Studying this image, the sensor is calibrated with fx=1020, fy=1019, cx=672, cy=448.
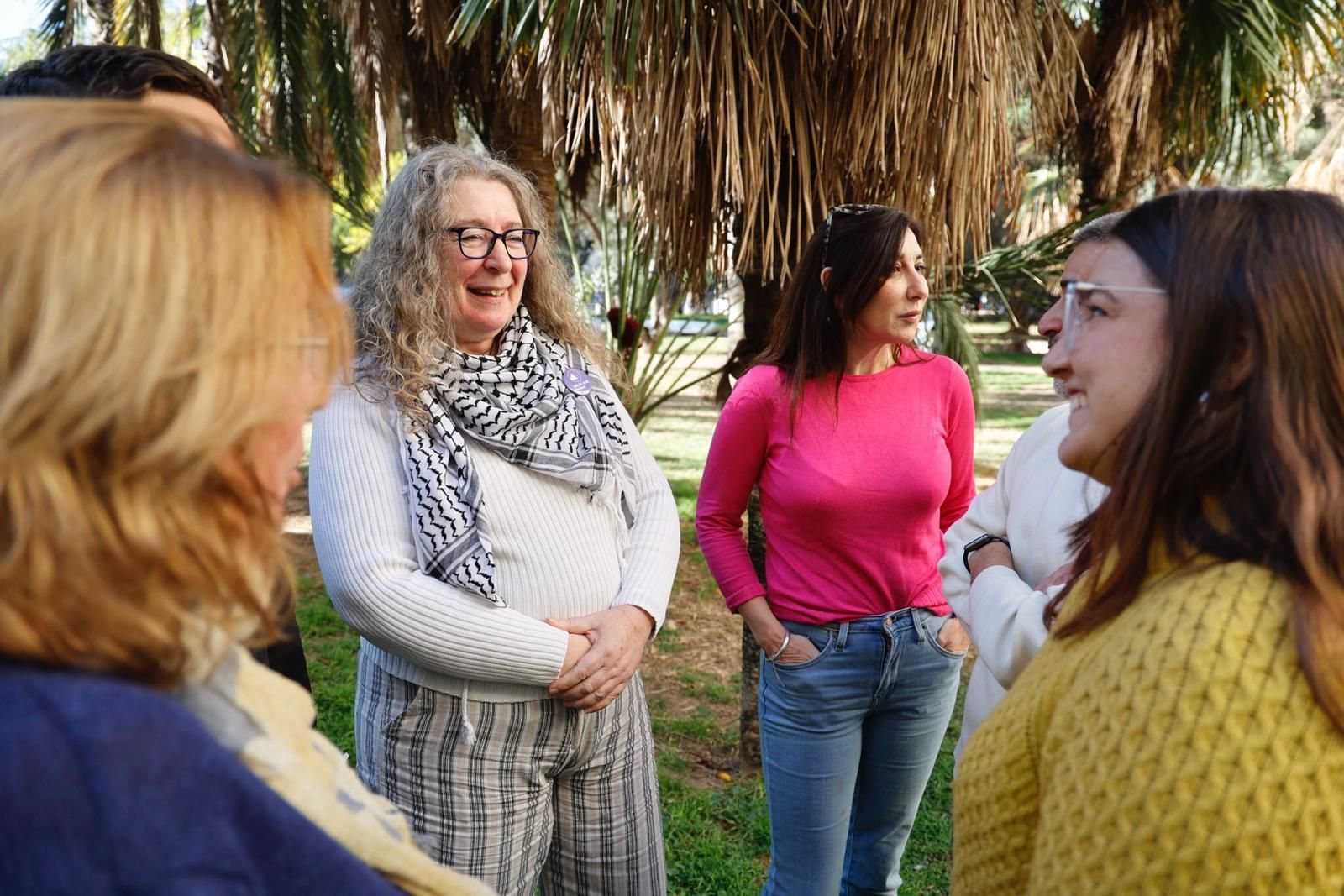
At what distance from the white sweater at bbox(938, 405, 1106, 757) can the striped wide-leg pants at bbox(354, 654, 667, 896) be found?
74cm

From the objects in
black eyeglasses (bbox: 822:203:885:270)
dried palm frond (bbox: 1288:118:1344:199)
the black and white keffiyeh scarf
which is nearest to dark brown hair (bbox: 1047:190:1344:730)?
the black and white keffiyeh scarf

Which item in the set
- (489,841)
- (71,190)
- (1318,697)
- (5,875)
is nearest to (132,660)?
(5,875)

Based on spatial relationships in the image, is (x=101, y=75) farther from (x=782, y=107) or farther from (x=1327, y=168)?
(x=1327, y=168)

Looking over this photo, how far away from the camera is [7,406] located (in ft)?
2.45

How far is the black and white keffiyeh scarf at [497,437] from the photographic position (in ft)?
6.50

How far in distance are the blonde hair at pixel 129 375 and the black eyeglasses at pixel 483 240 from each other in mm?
1299

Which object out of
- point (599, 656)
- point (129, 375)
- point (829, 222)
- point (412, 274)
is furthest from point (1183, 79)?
point (129, 375)

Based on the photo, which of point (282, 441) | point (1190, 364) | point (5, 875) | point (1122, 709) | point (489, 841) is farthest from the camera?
point (489, 841)

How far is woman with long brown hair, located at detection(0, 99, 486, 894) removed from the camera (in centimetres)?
75

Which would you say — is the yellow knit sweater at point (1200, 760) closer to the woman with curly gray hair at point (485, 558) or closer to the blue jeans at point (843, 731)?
the woman with curly gray hair at point (485, 558)

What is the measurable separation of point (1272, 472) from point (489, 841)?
1566 millimetres

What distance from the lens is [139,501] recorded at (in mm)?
801

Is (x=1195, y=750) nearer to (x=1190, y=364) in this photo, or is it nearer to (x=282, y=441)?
(x=1190, y=364)

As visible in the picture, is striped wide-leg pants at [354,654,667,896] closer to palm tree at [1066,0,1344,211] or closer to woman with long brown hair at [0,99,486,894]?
woman with long brown hair at [0,99,486,894]
